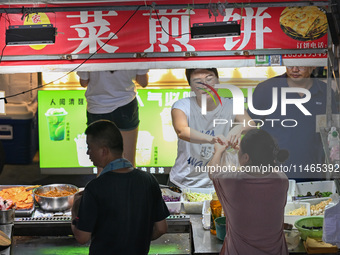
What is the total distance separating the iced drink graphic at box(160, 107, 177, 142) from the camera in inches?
338

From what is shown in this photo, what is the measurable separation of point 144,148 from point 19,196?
9.99 feet

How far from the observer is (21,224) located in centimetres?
546

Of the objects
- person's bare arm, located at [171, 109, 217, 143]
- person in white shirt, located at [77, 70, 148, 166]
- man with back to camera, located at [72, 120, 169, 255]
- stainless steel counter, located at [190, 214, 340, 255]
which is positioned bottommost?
stainless steel counter, located at [190, 214, 340, 255]

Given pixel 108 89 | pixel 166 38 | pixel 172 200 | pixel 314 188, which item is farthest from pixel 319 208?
pixel 108 89

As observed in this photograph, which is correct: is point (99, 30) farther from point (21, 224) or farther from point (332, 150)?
point (332, 150)

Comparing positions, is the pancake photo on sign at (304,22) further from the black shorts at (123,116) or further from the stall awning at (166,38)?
the black shorts at (123,116)

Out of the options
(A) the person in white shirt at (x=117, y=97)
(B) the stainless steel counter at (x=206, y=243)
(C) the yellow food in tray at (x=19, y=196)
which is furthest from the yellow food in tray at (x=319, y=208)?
(A) the person in white shirt at (x=117, y=97)

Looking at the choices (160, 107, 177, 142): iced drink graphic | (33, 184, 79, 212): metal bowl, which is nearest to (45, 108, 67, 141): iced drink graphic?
(160, 107, 177, 142): iced drink graphic

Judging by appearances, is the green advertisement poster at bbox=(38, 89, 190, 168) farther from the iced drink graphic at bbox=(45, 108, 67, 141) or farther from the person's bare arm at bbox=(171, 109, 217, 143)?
the person's bare arm at bbox=(171, 109, 217, 143)

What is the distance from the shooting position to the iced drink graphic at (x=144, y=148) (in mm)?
8641

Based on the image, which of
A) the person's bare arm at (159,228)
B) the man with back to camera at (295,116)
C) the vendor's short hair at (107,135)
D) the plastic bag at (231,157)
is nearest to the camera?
the vendor's short hair at (107,135)

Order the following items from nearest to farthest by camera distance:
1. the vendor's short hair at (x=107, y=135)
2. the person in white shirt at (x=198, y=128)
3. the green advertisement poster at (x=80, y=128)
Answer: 1. the vendor's short hair at (x=107, y=135)
2. the person in white shirt at (x=198, y=128)
3. the green advertisement poster at (x=80, y=128)

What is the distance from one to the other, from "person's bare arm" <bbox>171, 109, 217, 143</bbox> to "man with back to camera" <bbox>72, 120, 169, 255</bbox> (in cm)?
213

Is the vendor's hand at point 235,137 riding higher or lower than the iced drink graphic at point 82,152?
higher
